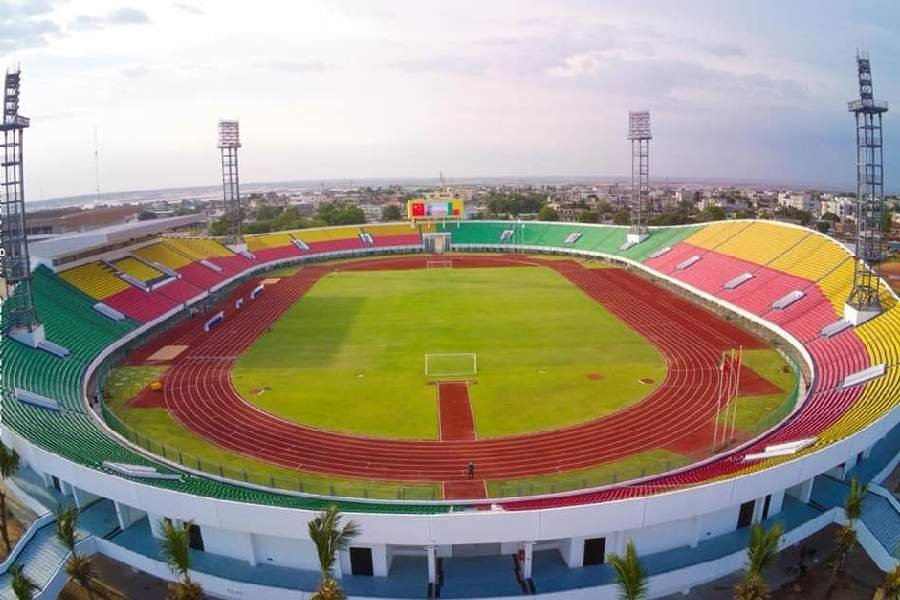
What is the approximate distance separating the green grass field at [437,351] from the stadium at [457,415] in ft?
0.69

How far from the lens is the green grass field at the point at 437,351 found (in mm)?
26438

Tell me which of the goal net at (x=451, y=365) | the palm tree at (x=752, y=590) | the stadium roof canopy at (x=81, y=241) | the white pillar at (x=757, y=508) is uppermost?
the stadium roof canopy at (x=81, y=241)

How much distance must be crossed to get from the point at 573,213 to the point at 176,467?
132512mm

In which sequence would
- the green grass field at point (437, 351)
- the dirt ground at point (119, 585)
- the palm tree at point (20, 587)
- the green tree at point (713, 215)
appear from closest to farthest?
the palm tree at point (20, 587) < the dirt ground at point (119, 585) < the green grass field at point (437, 351) < the green tree at point (713, 215)

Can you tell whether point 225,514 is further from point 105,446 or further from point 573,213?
point 573,213

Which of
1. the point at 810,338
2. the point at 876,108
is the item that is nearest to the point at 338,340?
the point at 810,338

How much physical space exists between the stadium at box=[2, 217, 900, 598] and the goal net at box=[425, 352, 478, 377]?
0.58ft

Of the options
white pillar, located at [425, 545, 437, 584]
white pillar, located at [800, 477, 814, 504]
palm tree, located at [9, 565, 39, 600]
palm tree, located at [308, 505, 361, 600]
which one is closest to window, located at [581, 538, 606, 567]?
white pillar, located at [425, 545, 437, 584]

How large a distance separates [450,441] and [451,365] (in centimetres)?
943

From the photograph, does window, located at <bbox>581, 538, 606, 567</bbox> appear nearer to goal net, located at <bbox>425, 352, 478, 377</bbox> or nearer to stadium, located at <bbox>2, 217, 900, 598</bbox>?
stadium, located at <bbox>2, 217, 900, 598</bbox>

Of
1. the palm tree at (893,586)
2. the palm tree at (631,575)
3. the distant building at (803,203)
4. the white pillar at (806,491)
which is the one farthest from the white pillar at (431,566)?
the distant building at (803,203)

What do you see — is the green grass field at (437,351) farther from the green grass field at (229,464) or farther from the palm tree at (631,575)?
the palm tree at (631,575)

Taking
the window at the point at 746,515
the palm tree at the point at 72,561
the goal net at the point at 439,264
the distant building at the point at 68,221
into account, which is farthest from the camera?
the goal net at the point at 439,264

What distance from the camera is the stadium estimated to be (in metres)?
16.0
